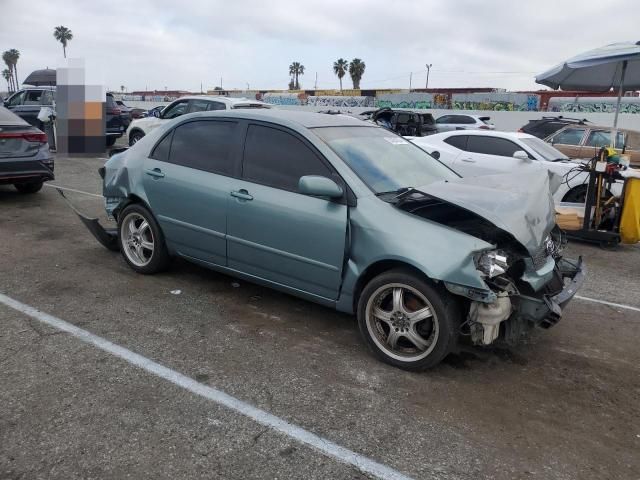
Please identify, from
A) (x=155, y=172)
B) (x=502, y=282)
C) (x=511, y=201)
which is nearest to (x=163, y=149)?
(x=155, y=172)

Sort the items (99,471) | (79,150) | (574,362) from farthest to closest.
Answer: (79,150), (574,362), (99,471)

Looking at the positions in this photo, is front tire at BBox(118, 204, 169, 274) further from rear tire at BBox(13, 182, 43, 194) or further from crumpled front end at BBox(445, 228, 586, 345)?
rear tire at BBox(13, 182, 43, 194)

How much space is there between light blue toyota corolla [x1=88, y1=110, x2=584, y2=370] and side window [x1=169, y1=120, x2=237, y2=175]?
13mm

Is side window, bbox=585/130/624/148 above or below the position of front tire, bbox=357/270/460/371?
above

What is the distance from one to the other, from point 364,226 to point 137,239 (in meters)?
2.66

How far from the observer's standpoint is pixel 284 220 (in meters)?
4.04

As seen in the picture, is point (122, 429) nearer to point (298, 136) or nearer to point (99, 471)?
point (99, 471)

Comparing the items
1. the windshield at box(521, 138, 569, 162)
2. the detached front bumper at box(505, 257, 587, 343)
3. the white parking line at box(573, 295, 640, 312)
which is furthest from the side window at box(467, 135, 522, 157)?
the detached front bumper at box(505, 257, 587, 343)

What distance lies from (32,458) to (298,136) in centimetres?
273

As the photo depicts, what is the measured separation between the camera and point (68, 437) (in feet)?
9.18

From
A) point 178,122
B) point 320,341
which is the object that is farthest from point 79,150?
point 320,341

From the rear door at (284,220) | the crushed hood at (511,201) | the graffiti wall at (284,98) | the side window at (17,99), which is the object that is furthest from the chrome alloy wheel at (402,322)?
the graffiti wall at (284,98)

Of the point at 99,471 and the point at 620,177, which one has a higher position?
the point at 620,177

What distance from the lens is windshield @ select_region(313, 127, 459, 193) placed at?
4039 mm
